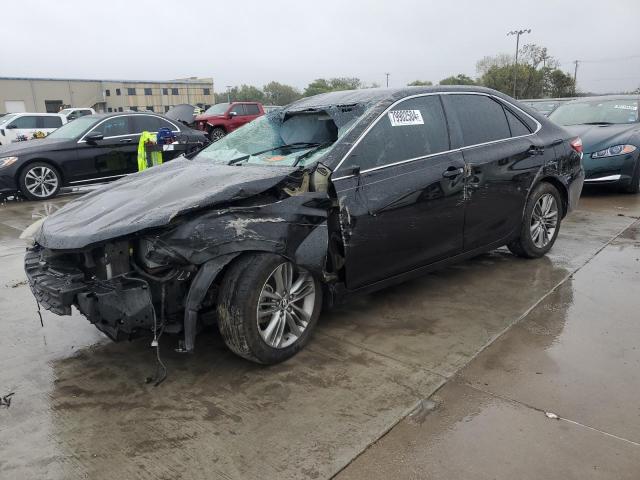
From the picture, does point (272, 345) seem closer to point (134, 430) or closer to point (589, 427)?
point (134, 430)

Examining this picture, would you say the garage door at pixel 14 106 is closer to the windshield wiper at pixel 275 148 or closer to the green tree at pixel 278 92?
the green tree at pixel 278 92

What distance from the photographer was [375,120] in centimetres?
361

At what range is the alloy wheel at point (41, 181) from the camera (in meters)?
9.28

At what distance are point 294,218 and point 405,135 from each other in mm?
1180

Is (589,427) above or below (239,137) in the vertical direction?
below

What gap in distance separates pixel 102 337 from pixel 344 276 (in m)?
1.81

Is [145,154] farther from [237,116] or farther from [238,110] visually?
[238,110]

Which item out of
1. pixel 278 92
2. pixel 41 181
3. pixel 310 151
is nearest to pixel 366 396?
pixel 310 151

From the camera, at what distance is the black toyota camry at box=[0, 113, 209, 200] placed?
9.17 meters

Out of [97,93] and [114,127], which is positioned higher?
[97,93]

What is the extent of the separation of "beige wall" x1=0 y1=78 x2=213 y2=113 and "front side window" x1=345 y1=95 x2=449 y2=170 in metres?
60.8

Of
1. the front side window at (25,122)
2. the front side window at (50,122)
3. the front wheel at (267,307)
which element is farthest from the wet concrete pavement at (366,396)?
the front side window at (50,122)

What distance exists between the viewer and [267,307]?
3125 mm

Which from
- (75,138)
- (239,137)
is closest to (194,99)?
(75,138)
